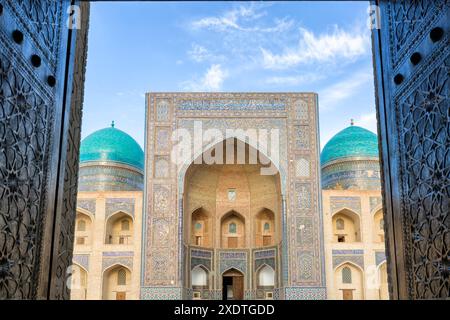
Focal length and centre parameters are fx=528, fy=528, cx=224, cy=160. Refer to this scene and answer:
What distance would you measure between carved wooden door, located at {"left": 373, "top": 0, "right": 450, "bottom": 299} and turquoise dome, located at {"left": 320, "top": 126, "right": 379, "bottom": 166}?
734 inches

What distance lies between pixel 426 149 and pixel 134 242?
14.9 m

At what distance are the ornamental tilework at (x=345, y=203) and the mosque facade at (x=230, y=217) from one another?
40 mm

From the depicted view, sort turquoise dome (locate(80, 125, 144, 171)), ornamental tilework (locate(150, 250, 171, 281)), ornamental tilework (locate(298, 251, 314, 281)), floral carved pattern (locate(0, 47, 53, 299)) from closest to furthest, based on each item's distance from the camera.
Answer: floral carved pattern (locate(0, 47, 53, 299)), ornamental tilework (locate(150, 250, 171, 281)), ornamental tilework (locate(298, 251, 314, 281)), turquoise dome (locate(80, 125, 144, 171))

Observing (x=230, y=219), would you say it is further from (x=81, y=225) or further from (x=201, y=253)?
(x=81, y=225)

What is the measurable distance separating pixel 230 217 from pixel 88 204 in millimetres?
5244

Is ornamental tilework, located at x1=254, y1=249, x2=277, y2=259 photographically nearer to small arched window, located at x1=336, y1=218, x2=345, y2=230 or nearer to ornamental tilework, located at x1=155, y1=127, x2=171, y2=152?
small arched window, located at x1=336, y1=218, x2=345, y2=230

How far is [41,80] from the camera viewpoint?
3.81 metres

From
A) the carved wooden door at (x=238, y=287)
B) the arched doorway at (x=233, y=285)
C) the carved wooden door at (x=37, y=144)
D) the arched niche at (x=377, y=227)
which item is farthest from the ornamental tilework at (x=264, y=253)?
the carved wooden door at (x=37, y=144)

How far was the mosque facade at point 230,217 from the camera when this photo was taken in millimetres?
16828

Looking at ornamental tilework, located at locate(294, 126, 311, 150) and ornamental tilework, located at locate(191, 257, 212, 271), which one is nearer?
ornamental tilework, located at locate(294, 126, 311, 150)

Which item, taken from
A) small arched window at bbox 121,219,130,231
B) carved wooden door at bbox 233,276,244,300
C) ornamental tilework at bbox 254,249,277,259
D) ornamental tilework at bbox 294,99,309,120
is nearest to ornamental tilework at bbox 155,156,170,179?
small arched window at bbox 121,219,130,231

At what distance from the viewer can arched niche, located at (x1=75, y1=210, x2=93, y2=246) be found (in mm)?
18516

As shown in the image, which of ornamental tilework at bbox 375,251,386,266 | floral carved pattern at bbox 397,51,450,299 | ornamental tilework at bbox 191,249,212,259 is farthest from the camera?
ornamental tilework at bbox 191,249,212,259
